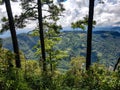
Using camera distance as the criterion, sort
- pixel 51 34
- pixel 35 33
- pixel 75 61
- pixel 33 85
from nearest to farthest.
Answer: pixel 33 85, pixel 35 33, pixel 51 34, pixel 75 61

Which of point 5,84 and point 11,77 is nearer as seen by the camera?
point 5,84

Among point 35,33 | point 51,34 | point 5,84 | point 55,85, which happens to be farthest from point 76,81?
point 51,34

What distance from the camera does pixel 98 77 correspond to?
29.1ft

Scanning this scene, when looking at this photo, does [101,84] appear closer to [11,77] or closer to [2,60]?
[11,77]

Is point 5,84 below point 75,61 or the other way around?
the other way around

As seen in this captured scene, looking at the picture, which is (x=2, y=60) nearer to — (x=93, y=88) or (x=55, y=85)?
(x=55, y=85)

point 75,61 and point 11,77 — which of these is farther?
point 75,61

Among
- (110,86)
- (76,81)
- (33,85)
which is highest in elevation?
(110,86)

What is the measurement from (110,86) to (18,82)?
2.91 meters

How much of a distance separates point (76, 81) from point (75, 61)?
77.1 m

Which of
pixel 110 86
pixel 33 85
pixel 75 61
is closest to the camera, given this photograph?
pixel 110 86

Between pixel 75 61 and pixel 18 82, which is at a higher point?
pixel 18 82

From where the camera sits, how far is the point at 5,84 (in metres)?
7.71

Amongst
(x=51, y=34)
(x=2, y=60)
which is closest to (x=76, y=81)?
(x=2, y=60)
